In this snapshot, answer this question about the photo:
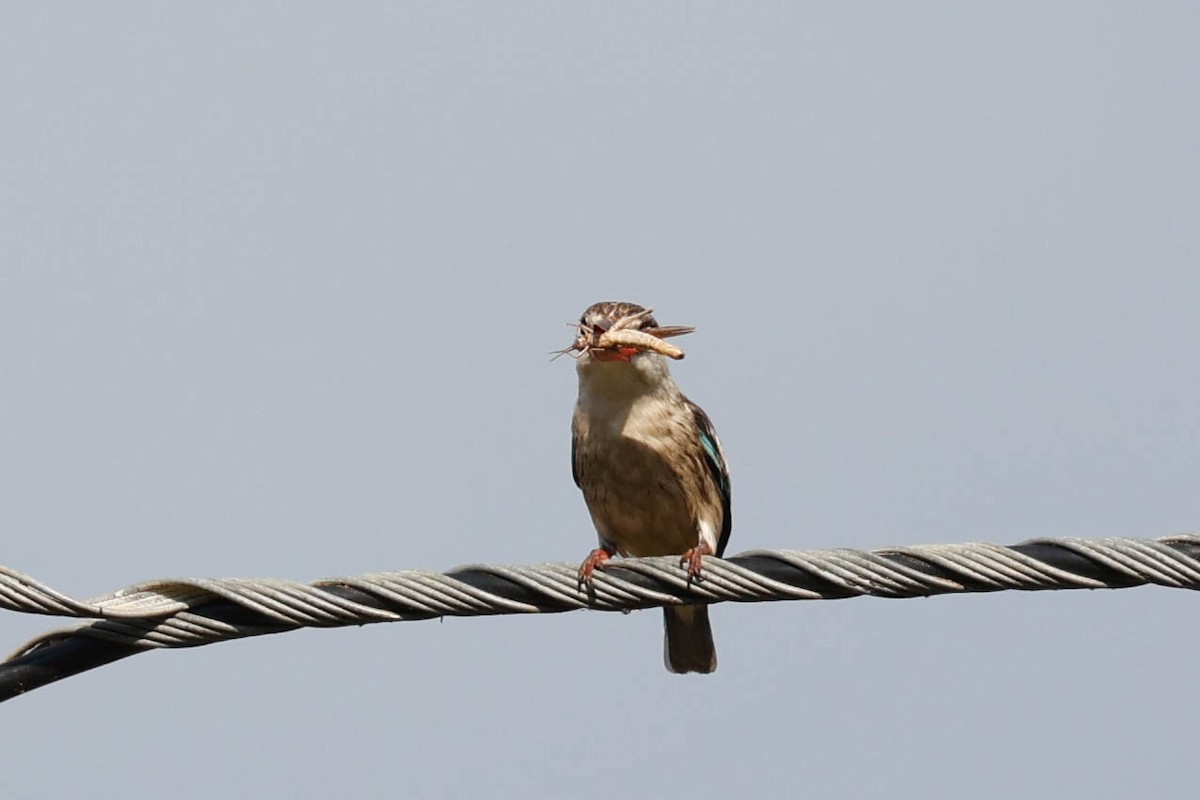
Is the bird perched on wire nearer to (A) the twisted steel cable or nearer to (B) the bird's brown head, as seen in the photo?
(B) the bird's brown head

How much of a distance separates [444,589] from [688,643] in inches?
195

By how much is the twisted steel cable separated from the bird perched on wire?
3.20 metres

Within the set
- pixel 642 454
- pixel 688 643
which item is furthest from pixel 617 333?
pixel 688 643

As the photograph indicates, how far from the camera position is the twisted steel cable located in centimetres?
556

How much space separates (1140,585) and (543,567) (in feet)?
5.94

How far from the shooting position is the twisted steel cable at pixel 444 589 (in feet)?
18.2

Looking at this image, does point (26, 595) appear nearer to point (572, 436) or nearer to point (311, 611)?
point (311, 611)

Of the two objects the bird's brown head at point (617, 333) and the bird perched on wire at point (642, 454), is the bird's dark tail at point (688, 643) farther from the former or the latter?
the bird's brown head at point (617, 333)

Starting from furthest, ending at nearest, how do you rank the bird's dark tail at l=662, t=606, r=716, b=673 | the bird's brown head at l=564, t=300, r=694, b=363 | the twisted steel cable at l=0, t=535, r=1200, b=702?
the bird's dark tail at l=662, t=606, r=716, b=673 < the bird's brown head at l=564, t=300, r=694, b=363 < the twisted steel cable at l=0, t=535, r=1200, b=702

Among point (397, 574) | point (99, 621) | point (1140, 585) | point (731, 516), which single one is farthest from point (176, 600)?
point (731, 516)

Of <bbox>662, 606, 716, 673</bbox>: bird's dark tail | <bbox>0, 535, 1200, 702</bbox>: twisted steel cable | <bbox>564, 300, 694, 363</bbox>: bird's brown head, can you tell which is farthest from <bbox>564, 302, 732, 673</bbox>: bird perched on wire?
<bbox>0, 535, 1200, 702</bbox>: twisted steel cable

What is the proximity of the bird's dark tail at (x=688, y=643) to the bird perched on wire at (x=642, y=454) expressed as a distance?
0.95 metres

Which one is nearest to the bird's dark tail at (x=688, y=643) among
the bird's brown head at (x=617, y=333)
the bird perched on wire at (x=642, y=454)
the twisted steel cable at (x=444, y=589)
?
the bird perched on wire at (x=642, y=454)

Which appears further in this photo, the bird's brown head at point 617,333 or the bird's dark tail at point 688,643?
the bird's dark tail at point 688,643
